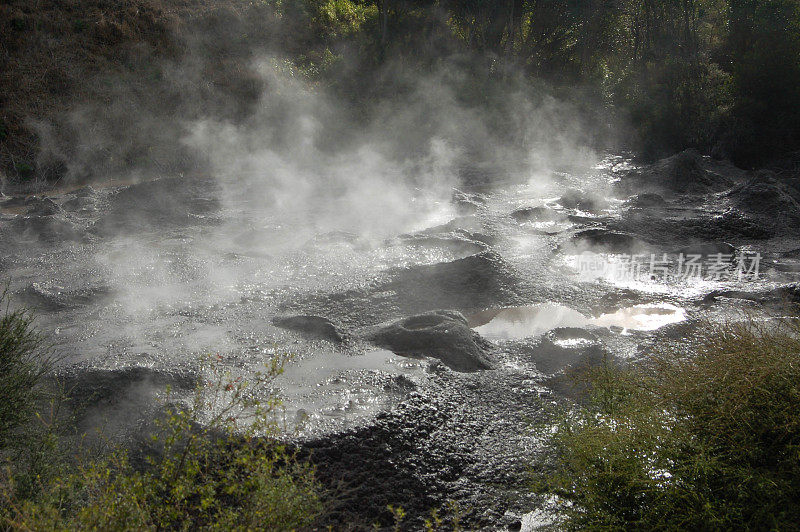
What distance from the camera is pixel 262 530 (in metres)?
2.27

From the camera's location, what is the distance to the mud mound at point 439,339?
15.0ft

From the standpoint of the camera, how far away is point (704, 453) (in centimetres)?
264

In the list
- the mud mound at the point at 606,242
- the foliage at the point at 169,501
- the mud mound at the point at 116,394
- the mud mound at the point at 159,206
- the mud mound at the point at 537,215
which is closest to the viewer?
the foliage at the point at 169,501

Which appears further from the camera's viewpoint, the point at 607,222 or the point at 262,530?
the point at 607,222

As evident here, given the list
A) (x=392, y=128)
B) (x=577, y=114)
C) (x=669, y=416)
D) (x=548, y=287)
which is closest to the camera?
(x=669, y=416)

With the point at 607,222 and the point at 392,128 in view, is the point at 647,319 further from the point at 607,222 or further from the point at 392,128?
the point at 392,128

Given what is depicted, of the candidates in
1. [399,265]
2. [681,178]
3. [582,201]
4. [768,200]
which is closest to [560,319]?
[399,265]

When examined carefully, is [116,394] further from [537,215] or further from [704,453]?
[537,215]

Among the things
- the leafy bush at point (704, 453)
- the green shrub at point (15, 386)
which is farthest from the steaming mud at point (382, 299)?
the leafy bush at point (704, 453)

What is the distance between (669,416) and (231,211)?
269 inches

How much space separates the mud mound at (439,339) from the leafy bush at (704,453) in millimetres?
1509

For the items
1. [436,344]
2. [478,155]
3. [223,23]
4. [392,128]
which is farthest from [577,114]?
[436,344]

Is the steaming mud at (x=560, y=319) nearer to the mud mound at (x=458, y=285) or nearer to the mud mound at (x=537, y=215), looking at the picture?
the mud mound at (x=458, y=285)

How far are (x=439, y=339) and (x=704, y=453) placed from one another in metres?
2.33
